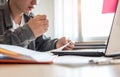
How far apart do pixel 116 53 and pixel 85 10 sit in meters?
2.09

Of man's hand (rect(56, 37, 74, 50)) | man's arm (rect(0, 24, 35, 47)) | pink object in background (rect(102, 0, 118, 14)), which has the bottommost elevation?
man's hand (rect(56, 37, 74, 50))

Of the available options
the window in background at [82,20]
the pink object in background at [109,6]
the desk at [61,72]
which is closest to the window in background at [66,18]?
the window in background at [82,20]

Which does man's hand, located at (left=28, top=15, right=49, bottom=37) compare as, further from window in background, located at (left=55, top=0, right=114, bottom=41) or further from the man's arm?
window in background, located at (left=55, top=0, right=114, bottom=41)

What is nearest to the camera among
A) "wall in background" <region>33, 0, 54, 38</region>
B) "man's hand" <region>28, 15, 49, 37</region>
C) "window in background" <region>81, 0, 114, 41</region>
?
"man's hand" <region>28, 15, 49, 37</region>

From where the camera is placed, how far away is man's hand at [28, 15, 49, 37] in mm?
991

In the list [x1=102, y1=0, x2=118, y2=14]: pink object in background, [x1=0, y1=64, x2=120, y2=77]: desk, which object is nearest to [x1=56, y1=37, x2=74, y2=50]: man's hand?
[x1=102, y1=0, x2=118, y2=14]: pink object in background

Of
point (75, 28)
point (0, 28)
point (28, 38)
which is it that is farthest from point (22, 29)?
point (75, 28)

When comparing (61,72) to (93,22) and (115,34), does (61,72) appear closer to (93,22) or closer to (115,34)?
(115,34)

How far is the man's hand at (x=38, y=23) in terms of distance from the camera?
0.99 meters

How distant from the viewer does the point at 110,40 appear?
2.21 ft

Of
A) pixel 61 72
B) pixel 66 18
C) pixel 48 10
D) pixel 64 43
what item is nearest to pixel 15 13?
pixel 64 43

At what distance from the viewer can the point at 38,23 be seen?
1013 millimetres

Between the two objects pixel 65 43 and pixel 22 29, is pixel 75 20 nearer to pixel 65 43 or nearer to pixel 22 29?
pixel 65 43

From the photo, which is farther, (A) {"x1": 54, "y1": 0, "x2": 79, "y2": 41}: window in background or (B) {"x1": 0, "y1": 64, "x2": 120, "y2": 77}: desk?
(A) {"x1": 54, "y1": 0, "x2": 79, "y2": 41}: window in background
